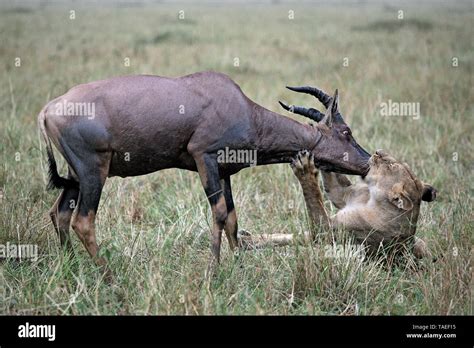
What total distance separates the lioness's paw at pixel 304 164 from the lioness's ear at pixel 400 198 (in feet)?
2.79

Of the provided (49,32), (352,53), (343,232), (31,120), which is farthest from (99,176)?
(49,32)

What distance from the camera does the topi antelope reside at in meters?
5.79

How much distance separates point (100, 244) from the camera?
20.9 ft

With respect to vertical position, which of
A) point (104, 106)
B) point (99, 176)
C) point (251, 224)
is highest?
point (104, 106)

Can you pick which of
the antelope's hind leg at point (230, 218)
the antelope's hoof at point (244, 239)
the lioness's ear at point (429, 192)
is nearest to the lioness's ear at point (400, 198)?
the lioness's ear at point (429, 192)

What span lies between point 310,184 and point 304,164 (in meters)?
0.22

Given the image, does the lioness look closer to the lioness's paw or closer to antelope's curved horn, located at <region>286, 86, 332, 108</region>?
the lioness's paw

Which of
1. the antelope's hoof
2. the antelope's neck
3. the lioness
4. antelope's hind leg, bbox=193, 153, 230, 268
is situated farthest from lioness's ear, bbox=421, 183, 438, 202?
antelope's hind leg, bbox=193, 153, 230, 268

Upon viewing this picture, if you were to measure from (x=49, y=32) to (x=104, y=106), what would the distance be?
14306 millimetres

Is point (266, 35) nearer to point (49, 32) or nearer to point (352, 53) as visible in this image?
point (352, 53)

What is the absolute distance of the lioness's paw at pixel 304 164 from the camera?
21.2ft

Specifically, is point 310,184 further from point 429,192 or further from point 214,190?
point 429,192

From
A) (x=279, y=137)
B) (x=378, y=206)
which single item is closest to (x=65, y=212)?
(x=279, y=137)

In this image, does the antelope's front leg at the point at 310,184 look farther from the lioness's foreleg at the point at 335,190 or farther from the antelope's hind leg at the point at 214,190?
the antelope's hind leg at the point at 214,190
